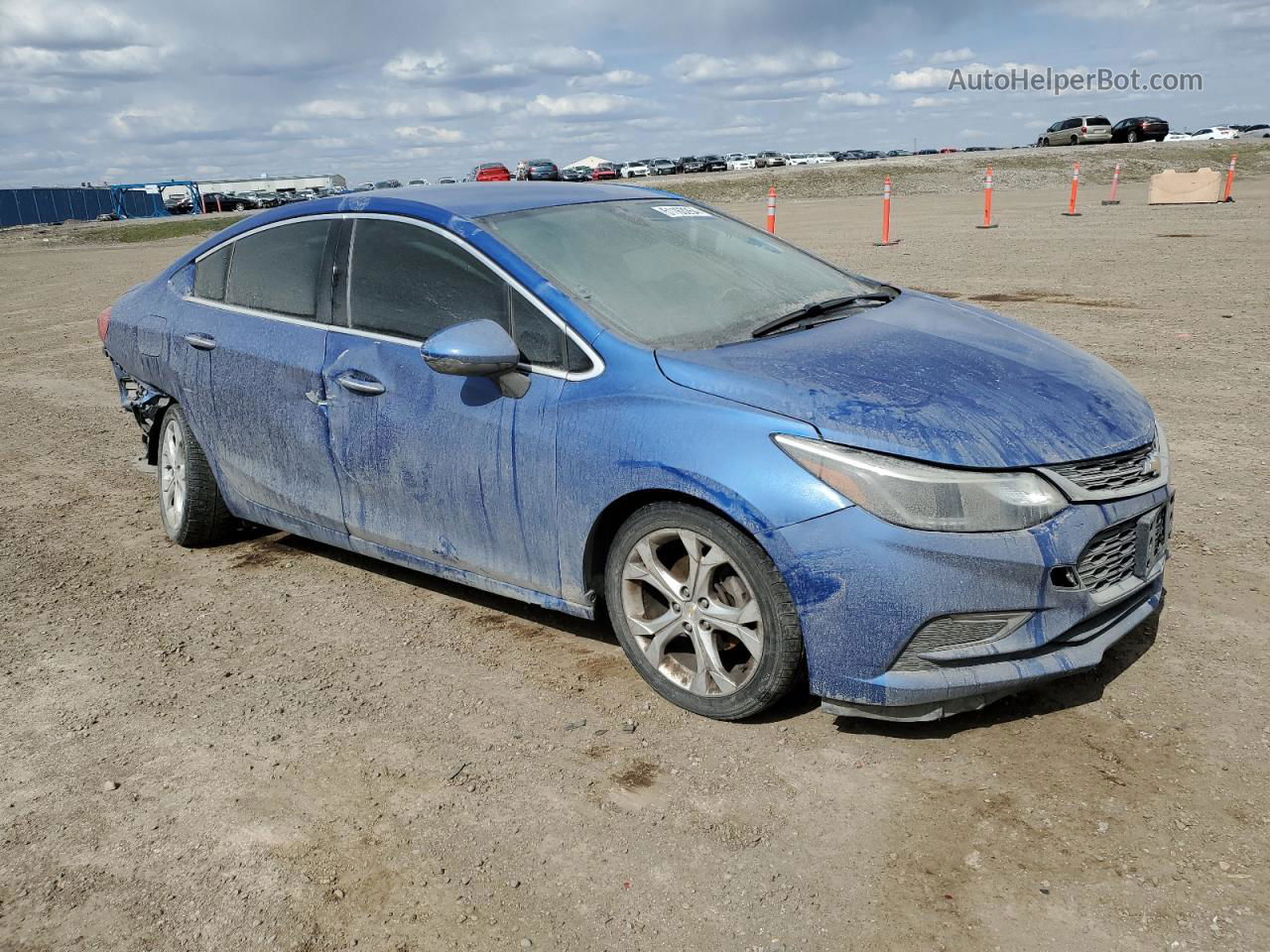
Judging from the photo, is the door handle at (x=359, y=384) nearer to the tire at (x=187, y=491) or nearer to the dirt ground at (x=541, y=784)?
the dirt ground at (x=541, y=784)

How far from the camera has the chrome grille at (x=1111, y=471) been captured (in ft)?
10.5

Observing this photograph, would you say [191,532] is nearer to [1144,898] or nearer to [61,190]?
→ [1144,898]

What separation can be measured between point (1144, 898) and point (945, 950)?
0.53 metres

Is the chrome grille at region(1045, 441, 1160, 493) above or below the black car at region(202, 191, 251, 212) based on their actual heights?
above

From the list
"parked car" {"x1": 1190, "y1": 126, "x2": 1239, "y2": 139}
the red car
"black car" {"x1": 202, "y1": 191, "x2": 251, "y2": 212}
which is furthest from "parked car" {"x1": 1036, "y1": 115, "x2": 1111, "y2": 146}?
"black car" {"x1": 202, "y1": 191, "x2": 251, "y2": 212}

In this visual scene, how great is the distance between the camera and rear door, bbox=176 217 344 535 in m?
4.50

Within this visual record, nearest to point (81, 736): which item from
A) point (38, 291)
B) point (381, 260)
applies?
point (381, 260)

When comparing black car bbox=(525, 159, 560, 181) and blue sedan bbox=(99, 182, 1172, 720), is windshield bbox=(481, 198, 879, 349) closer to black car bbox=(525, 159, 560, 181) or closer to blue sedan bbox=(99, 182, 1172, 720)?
blue sedan bbox=(99, 182, 1172, 720)

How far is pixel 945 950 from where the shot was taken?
8.20 feet

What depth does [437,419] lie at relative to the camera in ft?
13.0

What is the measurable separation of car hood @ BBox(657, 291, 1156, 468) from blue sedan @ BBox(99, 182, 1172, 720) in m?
0.01

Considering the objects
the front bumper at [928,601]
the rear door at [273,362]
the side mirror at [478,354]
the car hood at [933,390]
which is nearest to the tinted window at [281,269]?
the rear door at [273,362]

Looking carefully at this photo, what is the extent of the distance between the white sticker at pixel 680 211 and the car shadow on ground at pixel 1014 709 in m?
2.27

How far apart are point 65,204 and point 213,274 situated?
7694 centimetres
